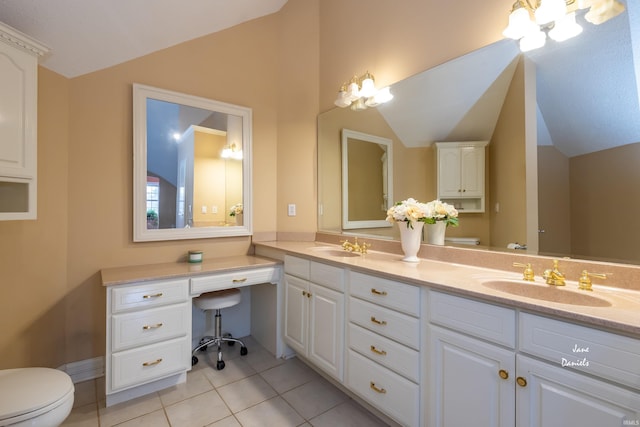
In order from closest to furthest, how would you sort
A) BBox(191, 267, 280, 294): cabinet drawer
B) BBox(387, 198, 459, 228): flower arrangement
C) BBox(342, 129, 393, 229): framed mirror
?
BBox(387, 198, 459, 228): flower arrangement → BBox(191, 267, 280, 294): cabinet drawer → BBox(342, 129, 393, 229): framed mirror

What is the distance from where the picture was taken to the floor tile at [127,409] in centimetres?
159

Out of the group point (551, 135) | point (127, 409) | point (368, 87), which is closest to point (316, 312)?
point (127, 409)

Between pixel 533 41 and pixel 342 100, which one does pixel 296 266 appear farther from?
pixel 533 41

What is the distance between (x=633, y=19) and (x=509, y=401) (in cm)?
153

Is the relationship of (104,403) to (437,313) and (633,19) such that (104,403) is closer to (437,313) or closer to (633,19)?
(437,313)

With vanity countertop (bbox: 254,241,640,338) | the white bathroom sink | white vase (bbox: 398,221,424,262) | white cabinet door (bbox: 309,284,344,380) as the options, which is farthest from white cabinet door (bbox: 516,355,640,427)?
white cabinet door (bbox: 309,284,344,380)

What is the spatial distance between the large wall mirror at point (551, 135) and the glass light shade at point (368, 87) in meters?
0.39

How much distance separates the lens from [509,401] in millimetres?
1009

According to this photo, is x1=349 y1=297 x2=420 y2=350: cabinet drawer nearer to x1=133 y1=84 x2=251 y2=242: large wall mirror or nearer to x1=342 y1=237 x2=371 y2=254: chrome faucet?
x1=342 y1=237 x2=371 y2=254: chrome faucet

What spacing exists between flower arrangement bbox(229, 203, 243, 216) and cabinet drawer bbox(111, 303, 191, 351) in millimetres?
888

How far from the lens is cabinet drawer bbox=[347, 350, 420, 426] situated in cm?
132

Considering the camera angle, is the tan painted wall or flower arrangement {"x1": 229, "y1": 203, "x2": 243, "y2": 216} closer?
the tan painted wall

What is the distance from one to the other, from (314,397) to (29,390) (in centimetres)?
139

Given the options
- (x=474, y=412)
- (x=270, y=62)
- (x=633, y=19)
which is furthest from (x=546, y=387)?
(x=270, y=62)
